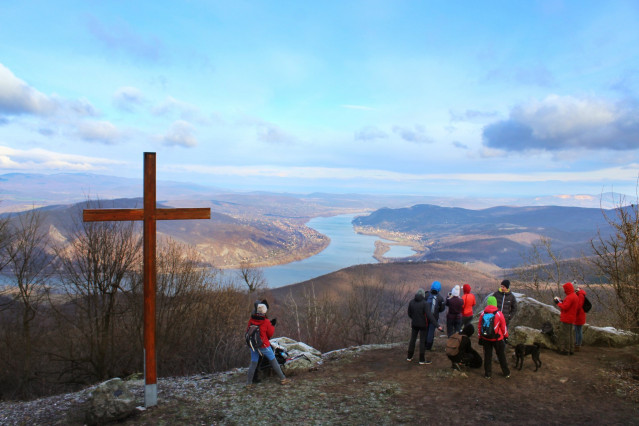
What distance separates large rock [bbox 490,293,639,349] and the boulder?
1125cm

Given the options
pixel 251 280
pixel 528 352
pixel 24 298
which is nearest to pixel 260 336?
pixel 528 352

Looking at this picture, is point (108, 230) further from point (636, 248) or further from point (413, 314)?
point (636, 248)

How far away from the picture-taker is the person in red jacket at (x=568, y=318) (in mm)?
11062

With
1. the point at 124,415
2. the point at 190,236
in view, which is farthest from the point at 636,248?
the point at 190,236

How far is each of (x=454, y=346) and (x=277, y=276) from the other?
130m

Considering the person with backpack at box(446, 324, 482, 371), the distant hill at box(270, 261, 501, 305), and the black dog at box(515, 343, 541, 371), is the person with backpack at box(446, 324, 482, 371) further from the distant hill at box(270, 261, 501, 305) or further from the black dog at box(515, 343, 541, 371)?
the distant hill at box(270, 261, 501, 305)

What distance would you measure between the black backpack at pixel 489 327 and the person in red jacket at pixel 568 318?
320 centimetres

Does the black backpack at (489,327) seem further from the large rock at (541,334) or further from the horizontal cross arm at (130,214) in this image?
the horizontal cross arm at (130,214)

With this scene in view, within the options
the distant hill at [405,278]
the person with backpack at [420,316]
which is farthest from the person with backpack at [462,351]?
the distant hill at [405,278]

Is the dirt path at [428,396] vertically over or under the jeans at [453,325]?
under

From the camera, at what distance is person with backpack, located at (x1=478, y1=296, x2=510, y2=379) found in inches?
371

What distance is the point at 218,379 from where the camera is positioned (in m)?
11.3

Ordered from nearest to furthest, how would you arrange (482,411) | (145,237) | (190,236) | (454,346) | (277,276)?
(482,411), (145,237), (454,346), (277,276), (190,236)

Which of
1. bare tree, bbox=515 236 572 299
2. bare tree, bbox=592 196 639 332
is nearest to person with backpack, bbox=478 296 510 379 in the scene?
bare tree, bbox=592 196 639 332
